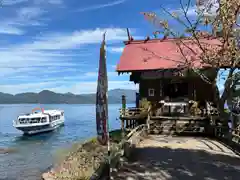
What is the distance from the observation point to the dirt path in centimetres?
810

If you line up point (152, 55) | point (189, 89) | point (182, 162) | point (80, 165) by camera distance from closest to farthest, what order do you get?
1. point (182, 162)
2. point (80, 165)
3. point (189, 89)
4. point (152, 55)

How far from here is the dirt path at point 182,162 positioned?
8102mm

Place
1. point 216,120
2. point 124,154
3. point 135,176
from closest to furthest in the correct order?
point 135,176 → point 124,154 → point 216,120

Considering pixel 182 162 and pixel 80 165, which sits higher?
pixel 182 162

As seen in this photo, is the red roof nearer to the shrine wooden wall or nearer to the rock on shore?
the shrine wooden wall

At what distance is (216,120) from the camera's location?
1616cm

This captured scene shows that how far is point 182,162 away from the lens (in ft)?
31.8

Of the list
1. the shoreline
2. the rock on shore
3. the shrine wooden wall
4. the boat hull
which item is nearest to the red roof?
the shrine wooden wall

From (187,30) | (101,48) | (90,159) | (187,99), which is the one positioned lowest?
(90,159)

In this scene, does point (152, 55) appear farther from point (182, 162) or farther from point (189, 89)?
point (182, 162)

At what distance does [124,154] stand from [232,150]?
206 inches

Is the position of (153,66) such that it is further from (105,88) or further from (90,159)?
(105,88)

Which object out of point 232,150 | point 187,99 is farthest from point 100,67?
point 187,99

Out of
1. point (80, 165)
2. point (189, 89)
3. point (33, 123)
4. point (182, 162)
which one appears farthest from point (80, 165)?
point (33, 123)
